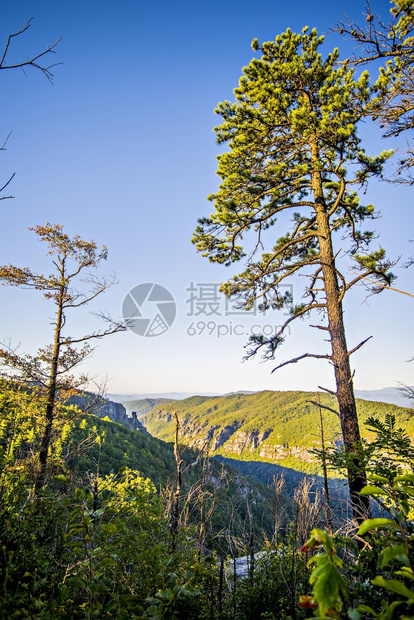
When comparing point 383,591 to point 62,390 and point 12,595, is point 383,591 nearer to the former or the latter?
point 12,595

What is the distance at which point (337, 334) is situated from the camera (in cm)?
538

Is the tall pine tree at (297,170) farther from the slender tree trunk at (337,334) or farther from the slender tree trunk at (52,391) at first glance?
the slender tree trunk at (52,391)

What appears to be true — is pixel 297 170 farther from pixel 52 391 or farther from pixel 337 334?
pixel 52 391

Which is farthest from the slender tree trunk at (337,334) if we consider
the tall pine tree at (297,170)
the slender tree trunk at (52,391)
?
the slender tree trunk at (52,391)

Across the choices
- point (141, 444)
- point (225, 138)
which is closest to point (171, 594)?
point (225, 138)

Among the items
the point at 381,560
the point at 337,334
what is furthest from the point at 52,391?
the point at 381,560

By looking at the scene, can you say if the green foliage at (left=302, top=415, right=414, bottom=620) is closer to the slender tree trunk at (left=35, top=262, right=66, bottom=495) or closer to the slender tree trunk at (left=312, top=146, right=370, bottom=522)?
the slender tree trunk at (left=312, top=146, right=370, bottom=522)

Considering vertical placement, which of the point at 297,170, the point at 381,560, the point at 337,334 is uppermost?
the point at 297,170

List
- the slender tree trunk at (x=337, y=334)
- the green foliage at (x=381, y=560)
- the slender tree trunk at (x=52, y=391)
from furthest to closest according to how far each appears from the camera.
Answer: the slender tree trunk at (x=52, y=391) < the slender tree trunk at (x=337, y=334) < the green foliage at (x=381, y=560)

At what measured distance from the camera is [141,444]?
149 feet

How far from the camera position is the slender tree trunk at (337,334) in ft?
15.8

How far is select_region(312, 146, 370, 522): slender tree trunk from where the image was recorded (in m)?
4.80

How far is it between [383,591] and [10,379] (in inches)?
351

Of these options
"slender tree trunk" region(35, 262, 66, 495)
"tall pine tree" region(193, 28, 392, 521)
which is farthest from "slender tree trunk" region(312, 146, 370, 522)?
"slender tree trunk" region(35, 262, 66, 495)
